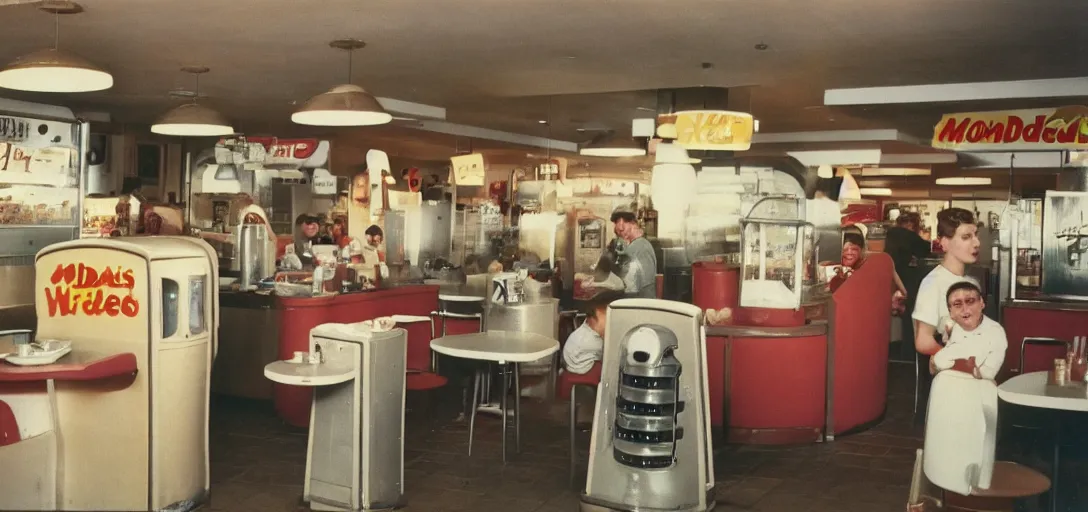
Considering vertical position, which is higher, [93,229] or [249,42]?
Answer: [249,42]

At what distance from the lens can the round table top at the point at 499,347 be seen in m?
Result: 5.46

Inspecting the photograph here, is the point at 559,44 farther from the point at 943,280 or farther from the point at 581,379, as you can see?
the point at 943,280

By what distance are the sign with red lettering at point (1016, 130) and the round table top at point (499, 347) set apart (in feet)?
15.6

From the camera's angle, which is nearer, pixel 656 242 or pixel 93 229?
pixel 656 242

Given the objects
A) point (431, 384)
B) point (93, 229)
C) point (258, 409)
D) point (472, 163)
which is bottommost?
point (258, 409)

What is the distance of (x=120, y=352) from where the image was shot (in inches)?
191

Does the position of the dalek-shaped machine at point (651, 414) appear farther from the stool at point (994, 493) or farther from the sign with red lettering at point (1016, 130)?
the sign with red lettering at point (1016, 130)

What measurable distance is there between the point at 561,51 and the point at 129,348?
153 inches

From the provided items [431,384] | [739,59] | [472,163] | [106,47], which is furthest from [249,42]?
[472,163]

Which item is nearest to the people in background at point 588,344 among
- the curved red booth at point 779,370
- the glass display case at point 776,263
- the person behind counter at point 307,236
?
the curved red booth at point 779,370

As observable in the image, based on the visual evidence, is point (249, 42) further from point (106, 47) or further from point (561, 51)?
point (561, 51)

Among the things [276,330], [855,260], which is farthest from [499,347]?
[855,260]

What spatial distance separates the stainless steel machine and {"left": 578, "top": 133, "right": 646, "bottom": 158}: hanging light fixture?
523cm

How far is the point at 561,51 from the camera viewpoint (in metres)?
7.26
